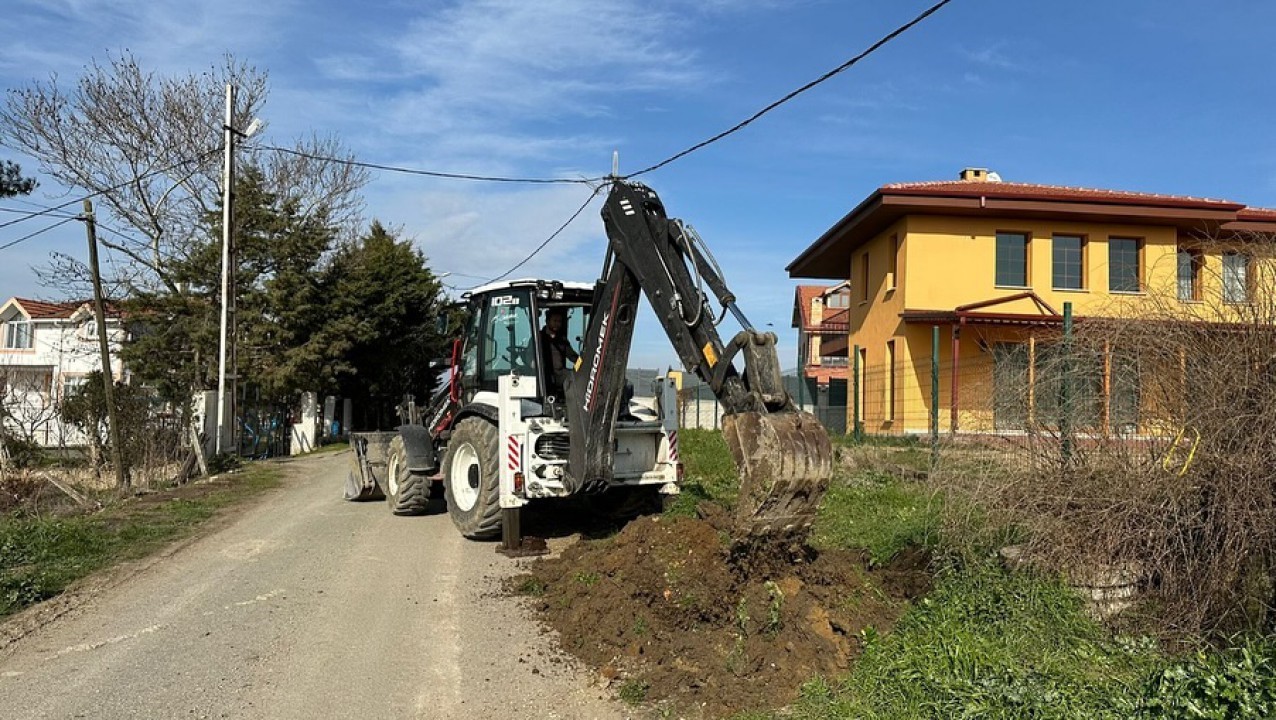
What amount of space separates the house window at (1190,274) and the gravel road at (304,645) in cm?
411

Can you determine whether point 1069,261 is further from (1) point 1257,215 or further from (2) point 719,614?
(2) point 719,614

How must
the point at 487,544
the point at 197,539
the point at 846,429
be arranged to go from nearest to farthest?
1. the point at 487,544
2. the point at 197,539
3. the point at 846,429

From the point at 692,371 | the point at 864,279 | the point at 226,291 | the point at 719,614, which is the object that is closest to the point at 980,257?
the point at 864,279

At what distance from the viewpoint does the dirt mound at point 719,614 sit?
519 centimetres

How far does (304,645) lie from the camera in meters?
6.41

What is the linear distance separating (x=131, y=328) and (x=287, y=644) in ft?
87.3

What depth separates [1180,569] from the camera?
5082 mm

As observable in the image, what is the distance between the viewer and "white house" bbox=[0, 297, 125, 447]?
15.8 m

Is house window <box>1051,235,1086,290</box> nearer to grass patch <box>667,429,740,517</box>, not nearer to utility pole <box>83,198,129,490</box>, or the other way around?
grass patch <box>667,429,740,517</box>

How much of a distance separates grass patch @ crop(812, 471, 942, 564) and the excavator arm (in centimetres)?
152

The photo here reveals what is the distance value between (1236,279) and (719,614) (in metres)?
3.54

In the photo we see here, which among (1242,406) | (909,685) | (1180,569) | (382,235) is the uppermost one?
(382,235)

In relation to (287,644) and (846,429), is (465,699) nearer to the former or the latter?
(287,644)

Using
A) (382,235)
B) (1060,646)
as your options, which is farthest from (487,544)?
(382,235)
